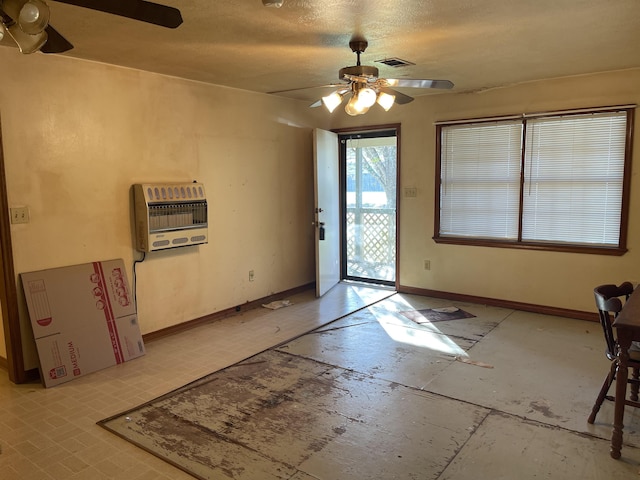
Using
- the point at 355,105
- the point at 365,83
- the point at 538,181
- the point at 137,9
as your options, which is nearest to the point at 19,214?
the point at 137,9

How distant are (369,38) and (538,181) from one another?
2.58 meters

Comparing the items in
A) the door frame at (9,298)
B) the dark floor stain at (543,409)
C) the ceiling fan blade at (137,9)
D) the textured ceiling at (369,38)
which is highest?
the textured ceiling at (369,38)

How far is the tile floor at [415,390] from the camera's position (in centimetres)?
230

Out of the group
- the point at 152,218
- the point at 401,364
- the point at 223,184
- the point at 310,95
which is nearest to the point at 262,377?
the point at 401,364

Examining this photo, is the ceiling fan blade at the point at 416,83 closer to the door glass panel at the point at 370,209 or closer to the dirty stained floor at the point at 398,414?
the dirty stained floor at the point at 398,414

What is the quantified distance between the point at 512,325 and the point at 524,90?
2.30 m

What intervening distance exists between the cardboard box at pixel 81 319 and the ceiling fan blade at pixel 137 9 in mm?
2349

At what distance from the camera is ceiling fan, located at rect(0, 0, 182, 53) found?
1.50 m

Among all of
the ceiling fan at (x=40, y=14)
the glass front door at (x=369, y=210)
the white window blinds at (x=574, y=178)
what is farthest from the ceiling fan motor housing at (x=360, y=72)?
the glass front door at (x=369, y=210)

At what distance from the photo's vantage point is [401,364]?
11.5ft

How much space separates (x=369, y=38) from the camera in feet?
9.87

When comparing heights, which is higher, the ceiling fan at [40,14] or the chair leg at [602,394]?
the ceiling fan at [40,14]

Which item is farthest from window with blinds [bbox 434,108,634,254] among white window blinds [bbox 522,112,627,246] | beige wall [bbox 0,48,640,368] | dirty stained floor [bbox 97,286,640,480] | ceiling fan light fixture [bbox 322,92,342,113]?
ceiling fan light fixture [bbox 322,92,342,113]

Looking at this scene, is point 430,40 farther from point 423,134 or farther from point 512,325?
point 512,325
